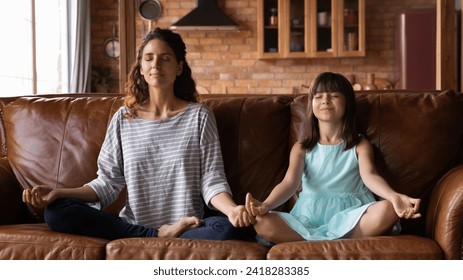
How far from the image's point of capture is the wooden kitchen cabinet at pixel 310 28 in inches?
270

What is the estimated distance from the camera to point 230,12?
23.8 ft

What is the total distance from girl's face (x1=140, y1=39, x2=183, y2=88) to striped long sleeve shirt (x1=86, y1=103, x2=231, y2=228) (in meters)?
0.14

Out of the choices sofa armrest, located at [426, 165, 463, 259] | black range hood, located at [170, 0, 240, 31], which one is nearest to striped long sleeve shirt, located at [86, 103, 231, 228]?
sofa armrest, located at [426, 165, 463, 259]

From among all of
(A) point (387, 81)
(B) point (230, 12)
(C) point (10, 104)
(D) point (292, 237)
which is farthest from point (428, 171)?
(B) point (230, 12)

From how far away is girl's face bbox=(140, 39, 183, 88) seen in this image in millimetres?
2336

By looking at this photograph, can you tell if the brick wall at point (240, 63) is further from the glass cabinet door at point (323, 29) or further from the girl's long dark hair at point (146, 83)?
the girl's long dark hair at point (146, 83)

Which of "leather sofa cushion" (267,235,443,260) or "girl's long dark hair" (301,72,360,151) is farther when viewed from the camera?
Result: "girl's long dark hair" (301,72,360,151)

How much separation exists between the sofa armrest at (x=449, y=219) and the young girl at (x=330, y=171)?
0.18 meters

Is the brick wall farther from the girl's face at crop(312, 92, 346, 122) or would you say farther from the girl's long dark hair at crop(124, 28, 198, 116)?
the girl's face at crop(312, 92, 346, 122)

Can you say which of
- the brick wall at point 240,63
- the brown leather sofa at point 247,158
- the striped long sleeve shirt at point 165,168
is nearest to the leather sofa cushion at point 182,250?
the brown leather sofa at point 247,158

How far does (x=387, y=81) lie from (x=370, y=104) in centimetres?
463

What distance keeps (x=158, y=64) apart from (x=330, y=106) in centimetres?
64

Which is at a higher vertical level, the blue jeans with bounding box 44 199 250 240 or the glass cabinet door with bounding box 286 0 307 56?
the glass cabinet door with bounding box 286 0 307 56

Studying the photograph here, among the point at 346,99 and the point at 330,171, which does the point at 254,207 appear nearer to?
the point at 330,171
